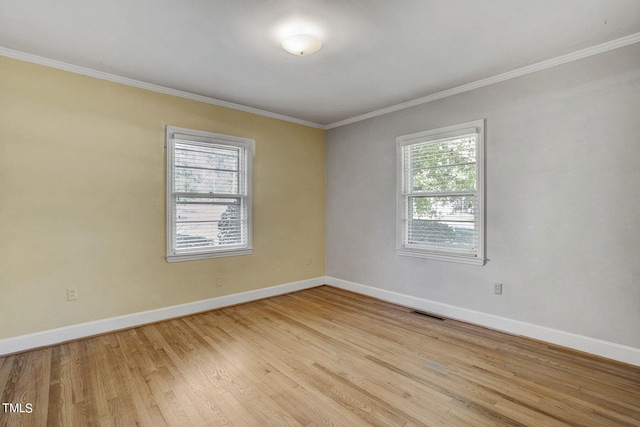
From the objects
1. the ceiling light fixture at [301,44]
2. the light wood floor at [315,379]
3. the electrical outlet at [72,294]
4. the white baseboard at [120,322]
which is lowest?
the light wood floor at [315,379]

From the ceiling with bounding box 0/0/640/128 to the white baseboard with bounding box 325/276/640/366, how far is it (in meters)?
2.54

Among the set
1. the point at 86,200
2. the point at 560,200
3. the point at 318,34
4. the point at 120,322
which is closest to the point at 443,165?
the point at 560,200

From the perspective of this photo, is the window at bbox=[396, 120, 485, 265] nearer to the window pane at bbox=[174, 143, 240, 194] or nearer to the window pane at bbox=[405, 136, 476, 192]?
the window pane at bbox=[405, 136, 476, 192]

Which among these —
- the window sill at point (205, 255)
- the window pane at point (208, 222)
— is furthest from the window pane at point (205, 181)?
the window sill at point (205, 255)

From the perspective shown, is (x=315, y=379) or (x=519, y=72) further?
(x=519, y=72)

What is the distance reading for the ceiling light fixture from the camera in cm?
236

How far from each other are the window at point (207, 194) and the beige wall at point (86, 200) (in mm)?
117

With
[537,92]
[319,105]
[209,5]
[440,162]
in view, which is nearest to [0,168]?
[209,5]

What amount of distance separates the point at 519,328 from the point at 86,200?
178 inches

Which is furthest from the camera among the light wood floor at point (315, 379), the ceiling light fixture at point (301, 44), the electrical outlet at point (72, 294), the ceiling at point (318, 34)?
the electrical outlet at point (72, 294)

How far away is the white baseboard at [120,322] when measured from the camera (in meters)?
2.72

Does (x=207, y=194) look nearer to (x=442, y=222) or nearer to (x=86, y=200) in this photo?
(x=86, y=200)

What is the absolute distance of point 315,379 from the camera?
228 centimetres

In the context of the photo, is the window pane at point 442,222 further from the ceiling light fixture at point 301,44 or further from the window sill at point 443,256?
the ceiling light fixture at point 301,44
